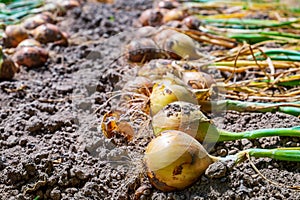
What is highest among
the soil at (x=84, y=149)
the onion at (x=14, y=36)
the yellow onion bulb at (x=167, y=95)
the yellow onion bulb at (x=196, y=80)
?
the yellow onion bulb at (x=167, y=95)

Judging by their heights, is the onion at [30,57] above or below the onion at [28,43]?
below

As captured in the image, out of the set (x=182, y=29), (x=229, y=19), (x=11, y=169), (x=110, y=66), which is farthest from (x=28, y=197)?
(x=229, y=19)

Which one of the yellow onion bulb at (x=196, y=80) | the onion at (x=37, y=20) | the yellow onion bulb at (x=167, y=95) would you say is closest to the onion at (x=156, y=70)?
the yellow onion bulb at (x=196, y=80)

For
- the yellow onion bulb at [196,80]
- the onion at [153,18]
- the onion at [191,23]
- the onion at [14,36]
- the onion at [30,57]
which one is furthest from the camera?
the onion at [153,18]

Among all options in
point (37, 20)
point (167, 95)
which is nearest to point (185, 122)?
point (167, 95)

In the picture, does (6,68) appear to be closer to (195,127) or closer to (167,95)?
(167,95)

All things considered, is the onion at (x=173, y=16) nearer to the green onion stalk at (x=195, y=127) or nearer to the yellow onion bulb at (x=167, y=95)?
the yellow onion bulb at (x=167, y=95)
